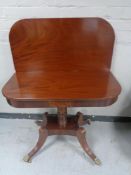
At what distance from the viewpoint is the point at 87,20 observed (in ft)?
4.33

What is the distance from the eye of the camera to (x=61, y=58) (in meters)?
1.42

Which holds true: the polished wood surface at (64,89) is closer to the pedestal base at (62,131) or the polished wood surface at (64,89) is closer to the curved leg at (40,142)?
the pedestal base at (62,131)

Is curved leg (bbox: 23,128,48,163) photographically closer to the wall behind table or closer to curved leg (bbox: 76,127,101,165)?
curved leg (bbox: 76,127,101,165)

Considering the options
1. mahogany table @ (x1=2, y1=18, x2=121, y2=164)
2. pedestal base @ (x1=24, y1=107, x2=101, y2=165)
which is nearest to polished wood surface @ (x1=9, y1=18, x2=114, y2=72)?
mahogany table @ (x1=2, y1=18, x2=121, y2=164)

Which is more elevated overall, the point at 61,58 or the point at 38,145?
the point at 61,58

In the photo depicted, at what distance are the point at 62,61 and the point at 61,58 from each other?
0.9 inches

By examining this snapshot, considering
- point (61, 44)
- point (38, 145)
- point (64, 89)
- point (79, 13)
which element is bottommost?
point (38, 145)

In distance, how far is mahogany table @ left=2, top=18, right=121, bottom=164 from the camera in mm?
1220

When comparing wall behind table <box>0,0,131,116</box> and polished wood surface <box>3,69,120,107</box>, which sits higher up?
wall behind table <box>0,0,131,116</box>

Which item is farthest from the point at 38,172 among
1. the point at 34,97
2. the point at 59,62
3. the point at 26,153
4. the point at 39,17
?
the point at 39,17

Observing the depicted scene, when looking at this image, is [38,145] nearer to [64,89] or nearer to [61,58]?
[64,89]

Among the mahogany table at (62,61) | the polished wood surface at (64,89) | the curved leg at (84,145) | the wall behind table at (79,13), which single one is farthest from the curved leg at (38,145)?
the wall behind table at (79,13)

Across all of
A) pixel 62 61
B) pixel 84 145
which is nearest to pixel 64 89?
pixel 62 61

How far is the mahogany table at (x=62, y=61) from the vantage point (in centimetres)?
122
